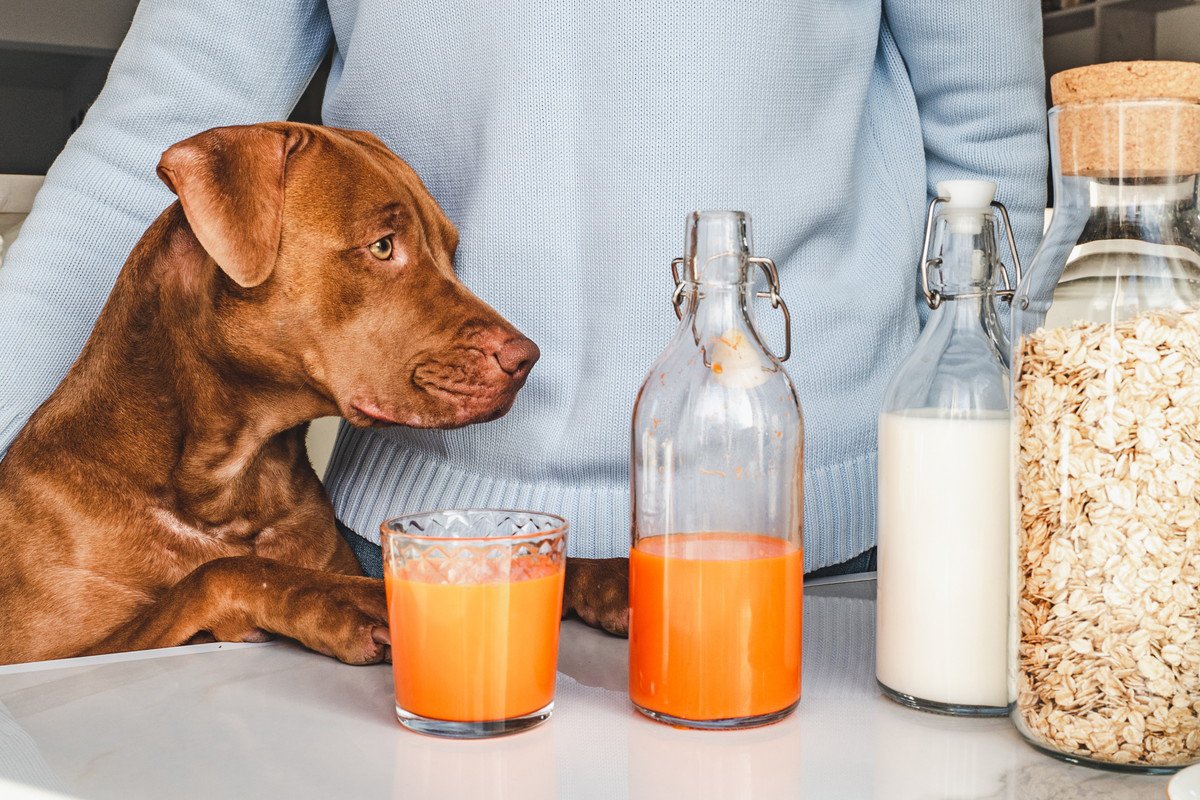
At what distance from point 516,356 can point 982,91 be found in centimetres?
56

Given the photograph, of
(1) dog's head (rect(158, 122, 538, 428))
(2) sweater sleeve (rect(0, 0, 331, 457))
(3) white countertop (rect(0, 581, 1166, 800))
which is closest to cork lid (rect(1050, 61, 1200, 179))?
(3) white countertop (rect(0, 581, 1166, 800))

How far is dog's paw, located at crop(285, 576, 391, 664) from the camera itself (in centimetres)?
87

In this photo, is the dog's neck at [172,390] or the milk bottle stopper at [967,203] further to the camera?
the dog's neck at [172,390]

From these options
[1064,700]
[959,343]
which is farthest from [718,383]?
[1064,700]

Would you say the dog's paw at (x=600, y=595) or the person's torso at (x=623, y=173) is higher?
the person's torso at (x=623, y=173)

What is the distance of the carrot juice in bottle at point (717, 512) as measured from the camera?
0.68 metres

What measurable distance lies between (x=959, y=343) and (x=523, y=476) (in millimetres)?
495

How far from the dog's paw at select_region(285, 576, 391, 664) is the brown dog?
0.53ft

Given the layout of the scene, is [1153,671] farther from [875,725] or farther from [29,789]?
[29,789]

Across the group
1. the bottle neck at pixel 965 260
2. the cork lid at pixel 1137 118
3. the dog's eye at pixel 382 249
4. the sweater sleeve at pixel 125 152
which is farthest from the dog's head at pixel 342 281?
the cork lid at pixel 1137 118

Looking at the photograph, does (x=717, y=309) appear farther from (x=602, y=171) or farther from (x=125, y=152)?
(x=125, y=152)

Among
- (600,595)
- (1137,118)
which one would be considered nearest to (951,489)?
(1137,118)

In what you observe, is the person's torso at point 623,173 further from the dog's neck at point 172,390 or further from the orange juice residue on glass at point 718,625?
the orange juice residue on glass at point 718,625

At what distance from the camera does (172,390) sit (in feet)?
3.78
